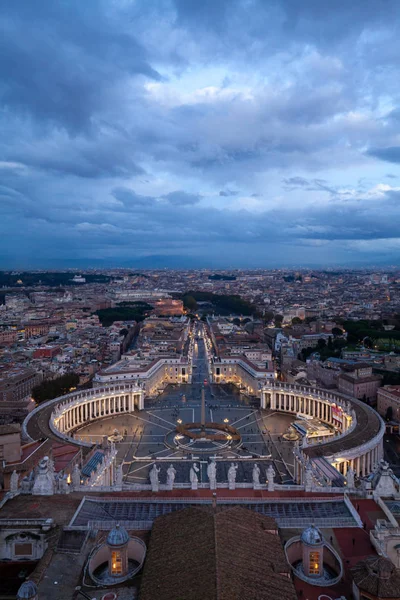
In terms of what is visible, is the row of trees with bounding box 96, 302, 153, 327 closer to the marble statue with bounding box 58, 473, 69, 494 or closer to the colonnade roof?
the colonnade roof

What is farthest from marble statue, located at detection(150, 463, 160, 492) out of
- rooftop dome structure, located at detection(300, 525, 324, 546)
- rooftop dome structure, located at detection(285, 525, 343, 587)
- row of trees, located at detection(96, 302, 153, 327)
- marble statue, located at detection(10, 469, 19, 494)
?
row of trees, located at detection(96, 302, 153, 327)

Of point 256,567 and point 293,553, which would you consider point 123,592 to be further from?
point 293,553

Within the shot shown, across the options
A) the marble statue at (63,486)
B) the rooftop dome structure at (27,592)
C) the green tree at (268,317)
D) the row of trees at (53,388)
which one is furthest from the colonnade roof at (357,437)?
the green tree at (268,317)

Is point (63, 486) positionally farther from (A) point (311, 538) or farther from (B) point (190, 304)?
(B) point (190, 304)

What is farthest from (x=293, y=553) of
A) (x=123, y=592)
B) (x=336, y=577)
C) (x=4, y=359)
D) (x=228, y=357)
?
(x=4, y=359)

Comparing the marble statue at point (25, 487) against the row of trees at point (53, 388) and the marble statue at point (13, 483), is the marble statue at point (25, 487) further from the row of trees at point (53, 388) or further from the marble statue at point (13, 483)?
the row of trees at point (53, 388)

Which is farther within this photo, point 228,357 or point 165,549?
point 228,357

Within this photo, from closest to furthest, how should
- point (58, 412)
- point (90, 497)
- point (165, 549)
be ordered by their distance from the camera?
1. point (165, 549)
2. point (90, 497)
3. point (58, 412)
